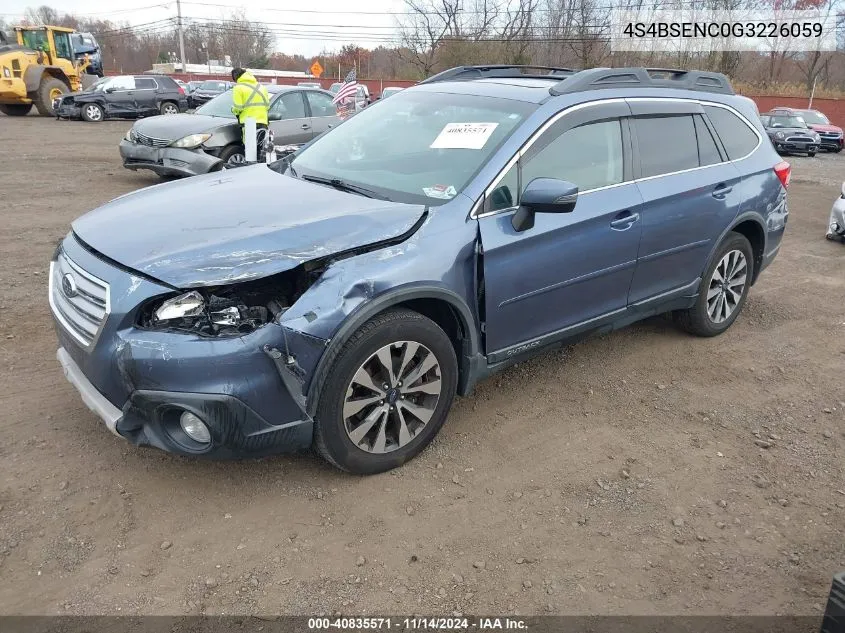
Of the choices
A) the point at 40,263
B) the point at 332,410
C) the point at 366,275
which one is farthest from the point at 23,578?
the point at 40,263

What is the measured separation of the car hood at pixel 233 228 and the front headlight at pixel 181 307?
0.09 metres

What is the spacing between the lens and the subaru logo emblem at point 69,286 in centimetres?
293

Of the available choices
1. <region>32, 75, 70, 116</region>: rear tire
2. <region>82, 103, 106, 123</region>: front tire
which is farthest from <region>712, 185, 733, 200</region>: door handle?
<region>32, 75, 70, 116</region>: rear tire

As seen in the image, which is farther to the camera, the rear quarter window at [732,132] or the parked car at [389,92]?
the parked car at [389,92]

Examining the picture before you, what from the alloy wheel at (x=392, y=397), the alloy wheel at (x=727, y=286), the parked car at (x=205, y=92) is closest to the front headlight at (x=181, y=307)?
the alloy wheel at (x=392, y=397)

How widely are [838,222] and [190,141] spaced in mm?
8687

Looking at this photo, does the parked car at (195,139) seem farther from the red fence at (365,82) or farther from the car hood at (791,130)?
the red fence at (365,82)

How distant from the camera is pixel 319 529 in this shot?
2.88 meters

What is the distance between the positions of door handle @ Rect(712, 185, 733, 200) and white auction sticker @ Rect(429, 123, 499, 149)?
6.05 ft

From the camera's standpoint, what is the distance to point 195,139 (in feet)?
30.7

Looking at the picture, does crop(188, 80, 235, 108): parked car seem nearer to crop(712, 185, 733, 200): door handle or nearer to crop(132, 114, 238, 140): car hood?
crop(132, 114, 238, 140): car hood

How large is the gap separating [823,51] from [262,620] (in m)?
57.7

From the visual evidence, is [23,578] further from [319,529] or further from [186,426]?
[319,529]

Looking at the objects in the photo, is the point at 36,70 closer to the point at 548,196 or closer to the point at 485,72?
the point at 485,72
